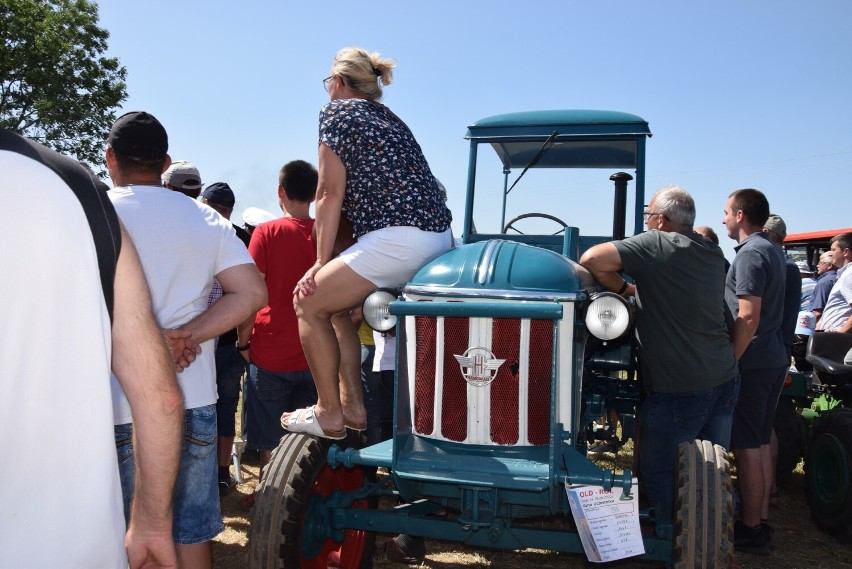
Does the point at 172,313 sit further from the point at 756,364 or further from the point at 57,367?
the point at 756,364

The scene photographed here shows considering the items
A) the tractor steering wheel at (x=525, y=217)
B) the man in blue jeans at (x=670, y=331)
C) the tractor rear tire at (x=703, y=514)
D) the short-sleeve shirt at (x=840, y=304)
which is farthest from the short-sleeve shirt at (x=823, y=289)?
the tractor rear tire at (x=703, y=514)

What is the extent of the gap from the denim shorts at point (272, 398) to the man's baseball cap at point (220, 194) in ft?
4.30

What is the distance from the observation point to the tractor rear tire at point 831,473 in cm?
467

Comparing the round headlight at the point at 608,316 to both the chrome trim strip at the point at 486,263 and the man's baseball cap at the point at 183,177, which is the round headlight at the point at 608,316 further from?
the man's baseball cap at the point at 183,177

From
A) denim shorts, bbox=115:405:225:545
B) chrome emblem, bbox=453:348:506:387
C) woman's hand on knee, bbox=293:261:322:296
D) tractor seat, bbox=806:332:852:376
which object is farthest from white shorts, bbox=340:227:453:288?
tractor seat, bbox=806:332:852:376

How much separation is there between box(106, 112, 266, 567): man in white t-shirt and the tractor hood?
80 cm

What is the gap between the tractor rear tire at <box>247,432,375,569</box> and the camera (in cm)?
290

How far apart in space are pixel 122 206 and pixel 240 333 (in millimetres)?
1338

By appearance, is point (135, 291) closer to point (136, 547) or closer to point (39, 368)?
point (39, 368)

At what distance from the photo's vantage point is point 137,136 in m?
2.40

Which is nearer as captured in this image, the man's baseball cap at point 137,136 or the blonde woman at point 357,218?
the man's baseball cap at point 137,136

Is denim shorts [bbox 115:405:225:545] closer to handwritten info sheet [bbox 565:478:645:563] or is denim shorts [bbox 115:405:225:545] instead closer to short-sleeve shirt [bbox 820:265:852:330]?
handwritten info sheet [bbox 565:478:645:563]

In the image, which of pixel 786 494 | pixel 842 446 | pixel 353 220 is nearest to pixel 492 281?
pixel 353 220

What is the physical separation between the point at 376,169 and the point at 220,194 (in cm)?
222
